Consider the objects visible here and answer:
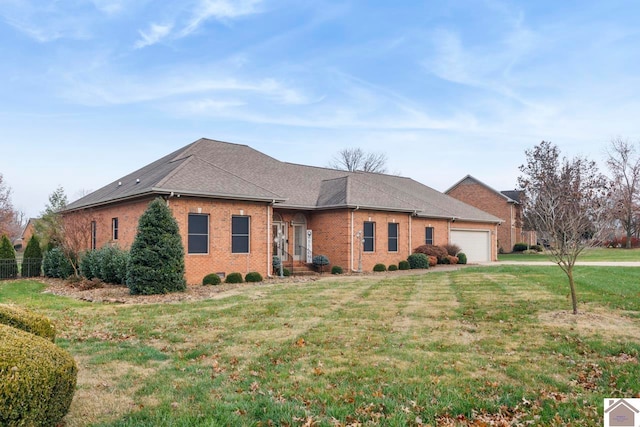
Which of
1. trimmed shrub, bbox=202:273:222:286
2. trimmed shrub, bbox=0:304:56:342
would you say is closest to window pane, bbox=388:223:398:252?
trimmed shrub, bbox=202:273:222:286

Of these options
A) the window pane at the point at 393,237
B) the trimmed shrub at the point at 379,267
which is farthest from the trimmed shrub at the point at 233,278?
the window pane at the point at 393,237

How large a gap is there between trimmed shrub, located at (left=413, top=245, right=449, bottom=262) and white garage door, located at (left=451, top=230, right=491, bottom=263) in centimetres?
419

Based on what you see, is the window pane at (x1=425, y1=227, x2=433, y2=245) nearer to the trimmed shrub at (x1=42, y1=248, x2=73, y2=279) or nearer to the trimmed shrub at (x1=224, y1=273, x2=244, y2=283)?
the trimmed shrub at (x1=224, y1=273, x2=244, y2=283)

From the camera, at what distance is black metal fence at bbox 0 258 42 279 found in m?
22.4

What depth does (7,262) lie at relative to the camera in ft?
73.9

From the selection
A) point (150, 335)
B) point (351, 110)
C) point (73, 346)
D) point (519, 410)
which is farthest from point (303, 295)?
point (351, 110)

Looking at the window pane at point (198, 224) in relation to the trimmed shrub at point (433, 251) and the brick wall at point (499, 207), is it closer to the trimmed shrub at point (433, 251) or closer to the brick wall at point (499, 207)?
the trimmed shrub at point (433, 251)

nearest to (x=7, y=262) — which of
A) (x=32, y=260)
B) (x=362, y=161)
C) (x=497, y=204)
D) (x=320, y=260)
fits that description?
(x=32, y=260)

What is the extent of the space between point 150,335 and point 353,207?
582 inches

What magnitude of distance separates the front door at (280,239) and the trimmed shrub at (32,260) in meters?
13.3

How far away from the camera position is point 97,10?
44.3ft

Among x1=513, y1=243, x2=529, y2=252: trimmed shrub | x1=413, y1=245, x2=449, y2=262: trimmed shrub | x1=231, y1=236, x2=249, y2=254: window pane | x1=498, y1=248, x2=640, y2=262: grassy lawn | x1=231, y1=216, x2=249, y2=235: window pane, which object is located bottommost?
x1=498, y1=248, x2=640, y2=262: grassy lawn

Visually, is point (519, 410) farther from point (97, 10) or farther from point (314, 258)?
point (314, 258)

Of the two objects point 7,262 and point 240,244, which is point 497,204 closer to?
point 240,244
